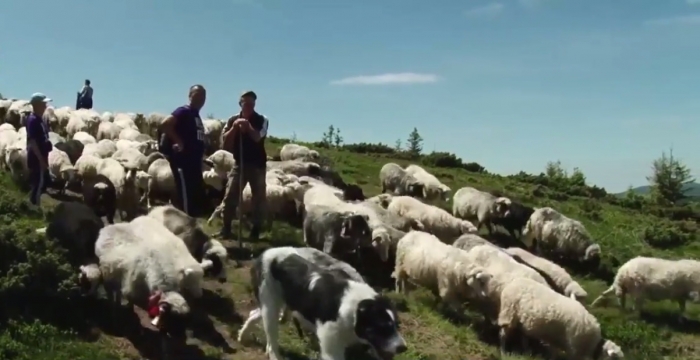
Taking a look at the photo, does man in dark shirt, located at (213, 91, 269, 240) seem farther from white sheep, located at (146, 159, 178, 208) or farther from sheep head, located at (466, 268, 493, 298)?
sheep head, located at (466, 268, 493, 298)

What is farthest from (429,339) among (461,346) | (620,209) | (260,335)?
(620,209)

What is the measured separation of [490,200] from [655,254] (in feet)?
14.4

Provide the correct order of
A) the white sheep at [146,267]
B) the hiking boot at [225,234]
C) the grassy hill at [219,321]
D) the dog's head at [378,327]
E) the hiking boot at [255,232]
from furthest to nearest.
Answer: the hiking boot at [255,232] < the hiking boot at [225,234] < the grassy hill at [219,321] < the white sheep at [146,267] < the dog's head at [378,327]

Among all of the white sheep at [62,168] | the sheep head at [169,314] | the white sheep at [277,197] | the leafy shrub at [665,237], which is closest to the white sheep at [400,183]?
the white sheep at [277,197]

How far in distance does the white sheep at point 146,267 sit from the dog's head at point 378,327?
200 cm

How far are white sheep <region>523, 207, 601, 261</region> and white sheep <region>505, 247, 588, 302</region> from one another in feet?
8.06

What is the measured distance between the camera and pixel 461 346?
9539 millimetres

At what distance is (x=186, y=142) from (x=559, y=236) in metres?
8.15

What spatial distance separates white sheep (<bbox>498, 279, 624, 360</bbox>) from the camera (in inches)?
366

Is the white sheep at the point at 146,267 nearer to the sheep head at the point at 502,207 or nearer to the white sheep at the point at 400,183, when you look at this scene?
the sheep head at the point at 502,207

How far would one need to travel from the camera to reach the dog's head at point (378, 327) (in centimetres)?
656

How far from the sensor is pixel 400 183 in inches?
765

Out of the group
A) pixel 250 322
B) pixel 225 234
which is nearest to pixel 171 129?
pixel 225 234

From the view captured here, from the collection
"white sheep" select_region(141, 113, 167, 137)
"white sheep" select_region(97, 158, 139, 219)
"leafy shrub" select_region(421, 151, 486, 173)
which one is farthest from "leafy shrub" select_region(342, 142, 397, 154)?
"white sheep" select_region(97, 158, 139, 219)
